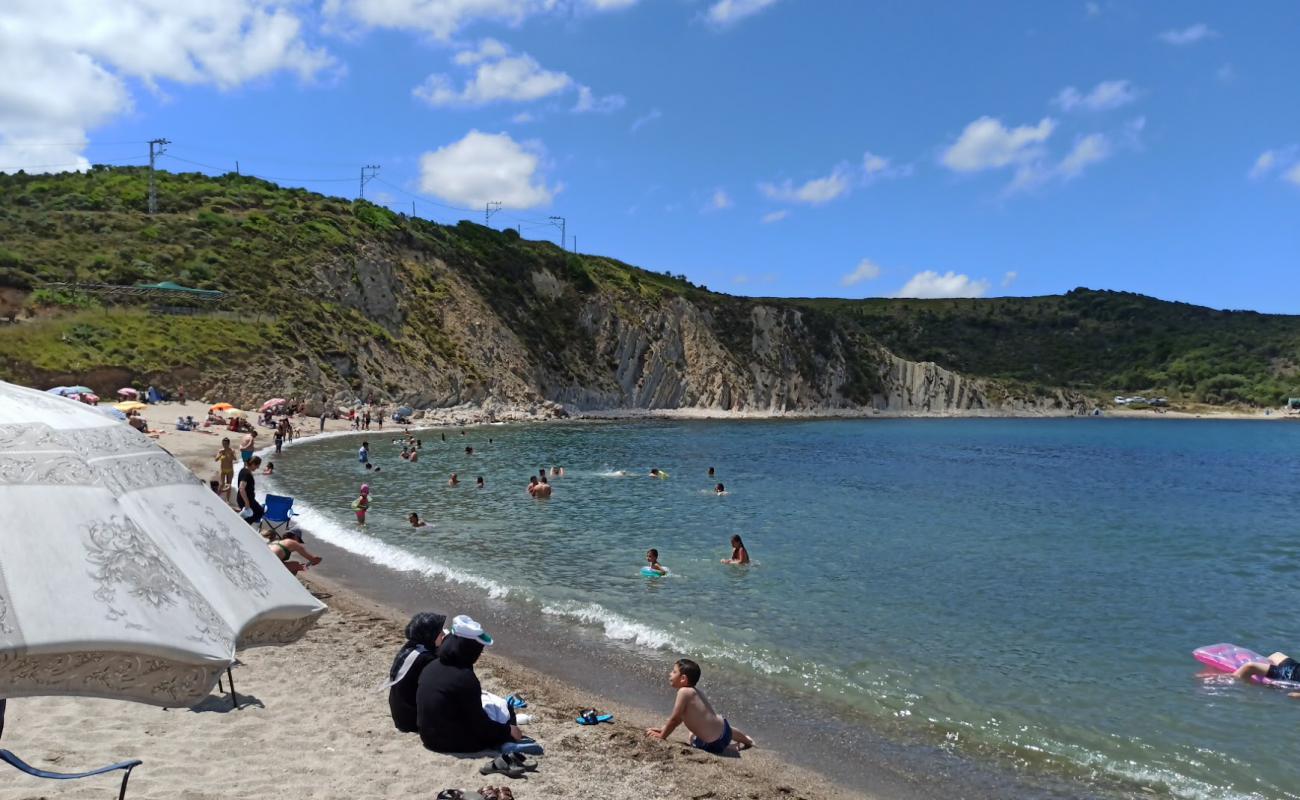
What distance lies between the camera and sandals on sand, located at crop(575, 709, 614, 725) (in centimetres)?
Answer: 850

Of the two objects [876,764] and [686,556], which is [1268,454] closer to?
[686,556]

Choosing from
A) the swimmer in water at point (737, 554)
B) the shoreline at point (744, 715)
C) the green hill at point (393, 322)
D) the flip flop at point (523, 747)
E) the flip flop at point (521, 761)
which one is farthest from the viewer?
the green hill at point (393, 322)

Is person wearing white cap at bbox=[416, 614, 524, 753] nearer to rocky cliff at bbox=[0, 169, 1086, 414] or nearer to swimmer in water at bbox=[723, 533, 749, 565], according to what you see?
swimmer in water at bbox=[723, 533, 749, 565]

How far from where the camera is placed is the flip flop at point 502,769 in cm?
690

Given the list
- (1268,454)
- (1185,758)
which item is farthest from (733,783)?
(1268,454)

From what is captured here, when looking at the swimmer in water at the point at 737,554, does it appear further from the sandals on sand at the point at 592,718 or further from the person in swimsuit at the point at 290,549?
the sandals on sand at the point at 592,718

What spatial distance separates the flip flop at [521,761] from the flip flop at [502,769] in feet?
0.13

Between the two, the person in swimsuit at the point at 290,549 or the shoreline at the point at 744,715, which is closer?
the shoreline at the point at 744,715

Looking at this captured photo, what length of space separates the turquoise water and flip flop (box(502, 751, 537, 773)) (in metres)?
3.96

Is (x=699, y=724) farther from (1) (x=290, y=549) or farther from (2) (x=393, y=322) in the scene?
(2) (x=393, y=322)

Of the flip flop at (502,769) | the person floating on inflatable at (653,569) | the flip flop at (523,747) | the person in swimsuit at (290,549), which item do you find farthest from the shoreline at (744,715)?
the person floating on inflatable at (653,569)

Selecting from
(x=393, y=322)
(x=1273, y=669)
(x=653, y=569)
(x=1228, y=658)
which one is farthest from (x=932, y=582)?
(x=393, y=322)

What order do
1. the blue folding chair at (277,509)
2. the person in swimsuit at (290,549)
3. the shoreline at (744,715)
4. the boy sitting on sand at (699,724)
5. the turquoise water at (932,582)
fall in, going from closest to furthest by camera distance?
the shoreline at (744,715) → the boy sitting on sand at (699,724) → the turquoise water at (932,582) → the person in swimsuit at (290,549) → the blue folding chair at (277,509)

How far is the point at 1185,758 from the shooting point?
853 centimetres
